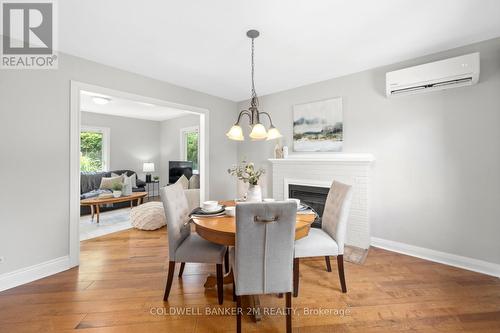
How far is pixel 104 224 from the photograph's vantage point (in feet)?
13.5

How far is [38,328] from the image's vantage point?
1.63 m

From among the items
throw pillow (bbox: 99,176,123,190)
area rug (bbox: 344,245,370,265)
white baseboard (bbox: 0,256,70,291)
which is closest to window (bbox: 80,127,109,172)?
throw pillow (bbox: 99,176,123,190)

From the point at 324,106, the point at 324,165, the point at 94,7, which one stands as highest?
the point at 94,7

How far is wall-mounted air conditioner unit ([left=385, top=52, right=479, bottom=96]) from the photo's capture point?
2289mm

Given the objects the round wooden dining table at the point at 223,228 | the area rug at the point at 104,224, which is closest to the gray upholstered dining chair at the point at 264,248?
the round wooden dining table at the point at 223,228

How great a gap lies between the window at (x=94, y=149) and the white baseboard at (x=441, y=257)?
701 cm

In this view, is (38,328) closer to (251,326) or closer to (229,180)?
(251,326)

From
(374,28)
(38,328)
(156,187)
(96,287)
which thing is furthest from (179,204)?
(156,187)

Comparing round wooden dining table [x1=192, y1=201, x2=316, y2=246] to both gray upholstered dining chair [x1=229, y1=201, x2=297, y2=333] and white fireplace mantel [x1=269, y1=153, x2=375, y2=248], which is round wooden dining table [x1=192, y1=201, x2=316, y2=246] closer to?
gray upholstered dining chair [x1=229, y1=201, x2=297, y2=333]

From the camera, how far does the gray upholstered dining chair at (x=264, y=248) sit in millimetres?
1423

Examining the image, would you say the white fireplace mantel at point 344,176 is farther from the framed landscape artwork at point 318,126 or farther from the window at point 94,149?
the window at point 94,149

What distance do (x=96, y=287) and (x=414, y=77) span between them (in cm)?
411

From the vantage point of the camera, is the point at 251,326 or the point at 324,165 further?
the point at 324,165

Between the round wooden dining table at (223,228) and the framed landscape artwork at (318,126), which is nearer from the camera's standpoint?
the round wooden dining table at (223,228)
